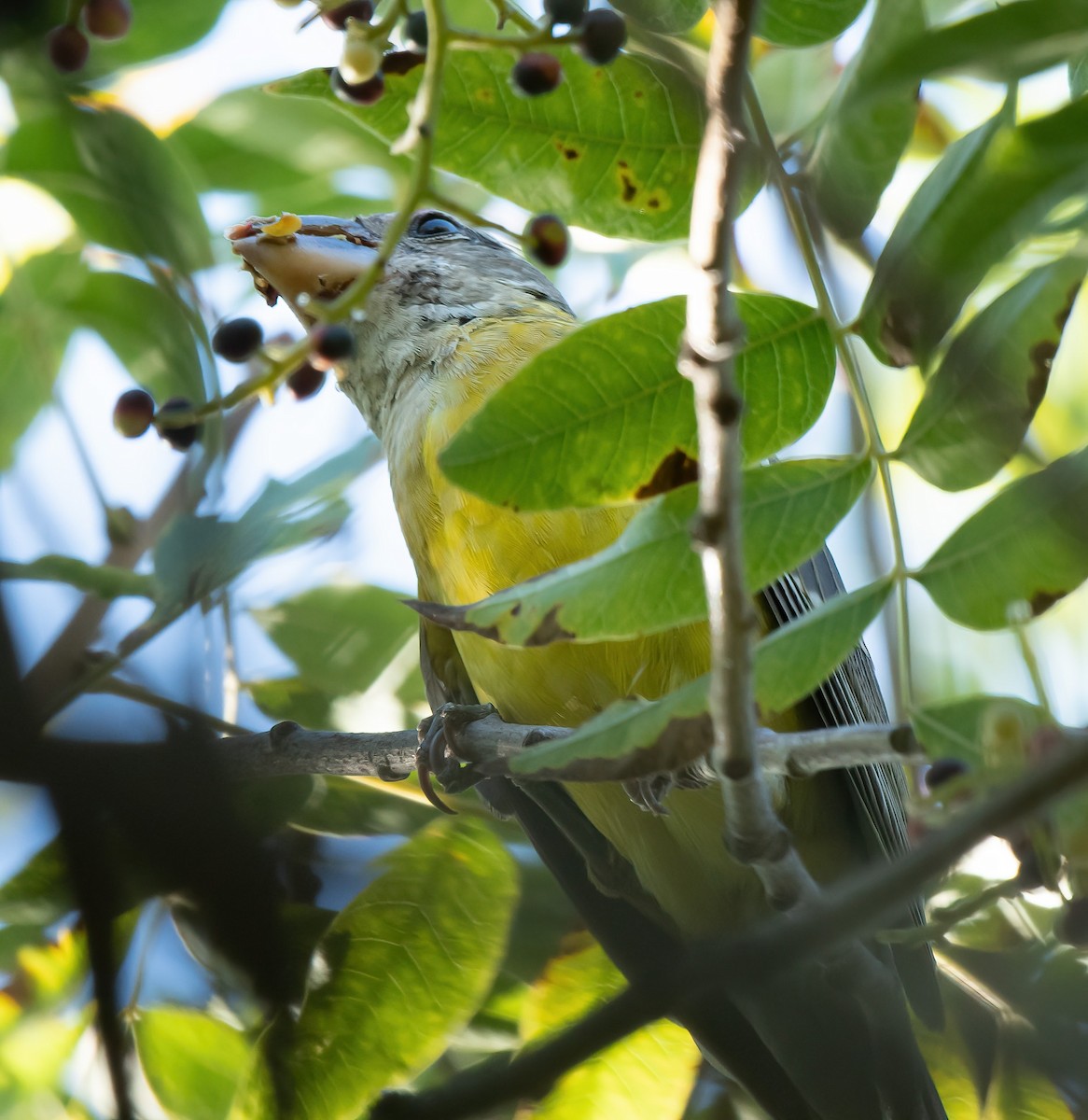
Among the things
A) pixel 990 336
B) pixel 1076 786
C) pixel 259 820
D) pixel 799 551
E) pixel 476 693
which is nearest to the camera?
pixel 1076 786

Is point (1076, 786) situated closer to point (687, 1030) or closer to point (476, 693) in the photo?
point (687, 1030)

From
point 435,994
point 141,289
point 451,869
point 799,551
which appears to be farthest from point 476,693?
point 799,551

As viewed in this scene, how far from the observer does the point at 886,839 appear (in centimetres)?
319

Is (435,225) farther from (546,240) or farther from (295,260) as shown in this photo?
(546,240)

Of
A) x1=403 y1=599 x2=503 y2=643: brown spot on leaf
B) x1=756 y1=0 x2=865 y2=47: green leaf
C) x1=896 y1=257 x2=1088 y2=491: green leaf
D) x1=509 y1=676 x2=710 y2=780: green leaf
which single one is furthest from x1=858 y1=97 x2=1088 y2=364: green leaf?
x1=403 y1=599 x2=503 y2=643: brown spot on leaf

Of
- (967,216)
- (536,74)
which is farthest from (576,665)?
(967,216)

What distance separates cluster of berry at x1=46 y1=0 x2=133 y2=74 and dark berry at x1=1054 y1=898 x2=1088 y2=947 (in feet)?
5.55

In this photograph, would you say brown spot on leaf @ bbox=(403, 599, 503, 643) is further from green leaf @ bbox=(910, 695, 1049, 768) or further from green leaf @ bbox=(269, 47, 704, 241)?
green leaf @ bbox=(269, 47, 704, 241)

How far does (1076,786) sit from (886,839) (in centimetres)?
245

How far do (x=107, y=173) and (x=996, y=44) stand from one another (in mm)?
1824

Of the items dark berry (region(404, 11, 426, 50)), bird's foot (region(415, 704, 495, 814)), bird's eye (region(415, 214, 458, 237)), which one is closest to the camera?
dark berry (region(404, 11, 426, 50))

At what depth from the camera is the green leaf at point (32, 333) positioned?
2855 millimetres

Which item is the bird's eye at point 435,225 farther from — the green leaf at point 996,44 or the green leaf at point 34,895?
the green leaf at point 996,44

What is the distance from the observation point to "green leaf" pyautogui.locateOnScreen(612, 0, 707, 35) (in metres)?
1.74
